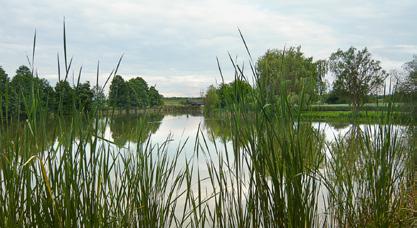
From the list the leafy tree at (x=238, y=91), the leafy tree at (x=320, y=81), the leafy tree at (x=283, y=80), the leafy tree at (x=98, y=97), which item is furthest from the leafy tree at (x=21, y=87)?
the leafy tree at (x=320, y=81)

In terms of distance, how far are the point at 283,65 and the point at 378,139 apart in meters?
0.78

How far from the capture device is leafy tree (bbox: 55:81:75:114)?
1.51 m

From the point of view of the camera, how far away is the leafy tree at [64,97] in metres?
1.51

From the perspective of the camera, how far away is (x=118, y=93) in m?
2.29

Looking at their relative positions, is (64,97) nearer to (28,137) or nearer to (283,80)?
(28,137)

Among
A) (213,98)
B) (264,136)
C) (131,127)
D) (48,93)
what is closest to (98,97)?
(48,93)

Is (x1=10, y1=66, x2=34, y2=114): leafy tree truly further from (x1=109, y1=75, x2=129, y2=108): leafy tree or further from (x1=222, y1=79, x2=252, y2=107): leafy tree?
(x1=222, y1=79, x2=252, y2=107): leafy tree

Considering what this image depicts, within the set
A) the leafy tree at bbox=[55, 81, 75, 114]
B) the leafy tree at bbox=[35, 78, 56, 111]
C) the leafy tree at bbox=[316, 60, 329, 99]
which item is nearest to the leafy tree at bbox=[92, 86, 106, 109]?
the leafy tree at bbox=[55, 81, 75, 114]

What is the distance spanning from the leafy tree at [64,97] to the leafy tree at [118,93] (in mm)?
243

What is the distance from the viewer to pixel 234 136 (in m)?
1.97

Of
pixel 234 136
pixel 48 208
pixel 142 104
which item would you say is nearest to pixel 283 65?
pixel 234 136

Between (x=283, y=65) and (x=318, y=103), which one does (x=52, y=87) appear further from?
(x=318, y=103)

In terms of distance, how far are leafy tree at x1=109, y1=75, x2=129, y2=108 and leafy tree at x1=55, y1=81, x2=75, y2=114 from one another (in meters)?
0.24

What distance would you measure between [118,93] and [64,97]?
0.69 meters
